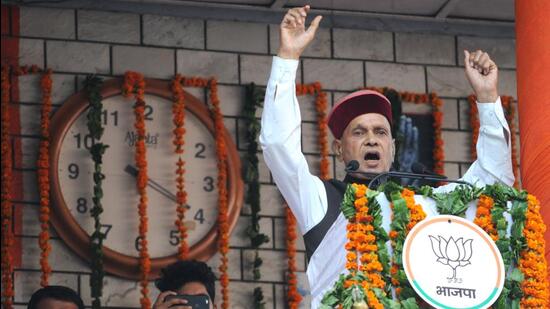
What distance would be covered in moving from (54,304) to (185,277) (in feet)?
2.42

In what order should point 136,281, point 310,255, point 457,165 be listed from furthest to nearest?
point 457,165
point 136,281
point 310,255

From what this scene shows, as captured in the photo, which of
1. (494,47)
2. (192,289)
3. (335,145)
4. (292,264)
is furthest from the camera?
(494,47)

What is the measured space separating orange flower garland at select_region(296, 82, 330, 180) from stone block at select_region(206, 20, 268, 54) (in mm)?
365

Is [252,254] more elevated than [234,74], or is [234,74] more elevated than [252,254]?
[234,74]

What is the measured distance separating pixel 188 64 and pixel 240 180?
2.74ft

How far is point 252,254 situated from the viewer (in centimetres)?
988

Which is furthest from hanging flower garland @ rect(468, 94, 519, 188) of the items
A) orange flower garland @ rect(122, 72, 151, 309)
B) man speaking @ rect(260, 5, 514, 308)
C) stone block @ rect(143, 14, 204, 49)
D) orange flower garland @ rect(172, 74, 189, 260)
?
man speaking @ rect(260, 5, 514, 308)

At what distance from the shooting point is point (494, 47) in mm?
10727

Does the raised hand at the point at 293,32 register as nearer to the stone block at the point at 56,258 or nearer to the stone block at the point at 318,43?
the stone block at the point at 56,258

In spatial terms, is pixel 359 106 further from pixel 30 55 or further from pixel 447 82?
pixel 447 82

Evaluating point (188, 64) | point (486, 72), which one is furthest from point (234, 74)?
point (486, 72)

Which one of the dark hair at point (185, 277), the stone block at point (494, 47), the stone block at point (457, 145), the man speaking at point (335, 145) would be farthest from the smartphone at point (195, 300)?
the stone block at point (494, 47)

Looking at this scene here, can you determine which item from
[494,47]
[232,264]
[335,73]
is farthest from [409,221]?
[494,47]

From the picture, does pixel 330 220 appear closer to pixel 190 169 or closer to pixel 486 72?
pixel 486 72
